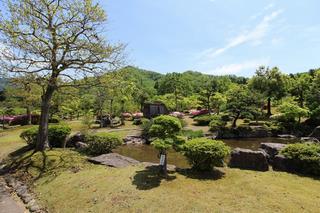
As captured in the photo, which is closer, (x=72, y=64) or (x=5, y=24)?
(x=5, y=24)

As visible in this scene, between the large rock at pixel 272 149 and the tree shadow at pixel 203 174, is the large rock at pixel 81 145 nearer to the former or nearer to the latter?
the tree shadow at pixel 203 174

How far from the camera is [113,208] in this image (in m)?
6.37

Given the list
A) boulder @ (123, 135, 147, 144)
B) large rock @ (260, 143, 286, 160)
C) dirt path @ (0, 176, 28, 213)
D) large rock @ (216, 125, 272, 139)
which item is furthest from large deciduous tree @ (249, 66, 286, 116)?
dirt path @ (0, 176, 28, 213)

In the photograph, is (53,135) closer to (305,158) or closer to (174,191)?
(174,191)

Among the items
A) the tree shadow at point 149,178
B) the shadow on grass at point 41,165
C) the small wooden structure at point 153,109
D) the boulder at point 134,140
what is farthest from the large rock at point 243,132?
the tree shadow at point 149,178

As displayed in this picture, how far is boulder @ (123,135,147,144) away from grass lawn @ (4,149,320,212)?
457 inches

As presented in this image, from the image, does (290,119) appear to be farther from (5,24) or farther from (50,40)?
(5,24)

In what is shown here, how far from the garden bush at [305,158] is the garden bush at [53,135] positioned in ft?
34.7

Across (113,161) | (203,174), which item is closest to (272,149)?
(203,174)

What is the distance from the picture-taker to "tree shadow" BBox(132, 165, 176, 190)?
7.46m

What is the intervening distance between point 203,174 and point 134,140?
45.0 ft

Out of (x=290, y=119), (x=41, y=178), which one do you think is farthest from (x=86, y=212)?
(x=290, y=119)

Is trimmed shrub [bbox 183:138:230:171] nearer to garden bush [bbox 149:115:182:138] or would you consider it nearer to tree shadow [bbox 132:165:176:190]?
garden bush [bbox 149:115:182:138]

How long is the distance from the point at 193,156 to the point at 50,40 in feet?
25.0
